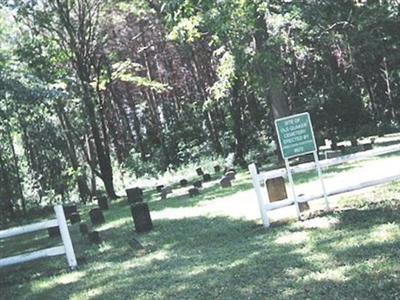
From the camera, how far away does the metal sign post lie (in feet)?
34.0

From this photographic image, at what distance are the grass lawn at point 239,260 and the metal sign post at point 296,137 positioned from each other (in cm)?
118

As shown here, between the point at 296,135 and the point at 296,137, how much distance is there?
0.04 metres

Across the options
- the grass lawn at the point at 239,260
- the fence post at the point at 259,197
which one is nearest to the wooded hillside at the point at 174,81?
the grass lawn at the point at 239,260

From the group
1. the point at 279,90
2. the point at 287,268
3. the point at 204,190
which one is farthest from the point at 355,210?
the point at 279,90

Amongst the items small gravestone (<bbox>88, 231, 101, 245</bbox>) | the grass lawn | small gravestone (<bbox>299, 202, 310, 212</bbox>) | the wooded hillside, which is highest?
the wooded hillside

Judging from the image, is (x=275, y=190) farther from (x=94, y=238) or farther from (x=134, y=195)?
(x=134, y=195)

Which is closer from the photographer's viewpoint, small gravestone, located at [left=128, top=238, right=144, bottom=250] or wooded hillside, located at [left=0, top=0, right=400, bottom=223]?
small gravestone, located at [left=128, top=238, right=144, bottom=250]

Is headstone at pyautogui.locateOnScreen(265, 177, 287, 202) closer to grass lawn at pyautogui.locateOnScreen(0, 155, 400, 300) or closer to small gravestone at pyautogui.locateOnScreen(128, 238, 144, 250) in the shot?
grass lawn at pyautogui.locateOnScreen(0, 155, 400, 300)

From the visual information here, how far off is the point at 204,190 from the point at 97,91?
7935 mm

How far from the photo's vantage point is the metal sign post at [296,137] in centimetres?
1037

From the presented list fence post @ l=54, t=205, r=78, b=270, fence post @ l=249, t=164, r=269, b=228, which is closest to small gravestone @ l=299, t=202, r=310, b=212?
fence post @ l=249, t=164, r=269, b=228

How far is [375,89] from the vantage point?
1444 inches

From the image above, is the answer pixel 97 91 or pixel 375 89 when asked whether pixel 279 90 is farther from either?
pixel 375 89

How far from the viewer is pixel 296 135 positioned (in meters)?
10.4
